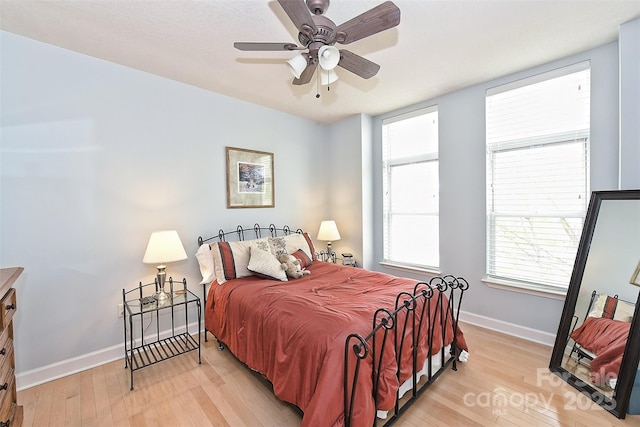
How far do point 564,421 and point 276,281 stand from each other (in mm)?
2266

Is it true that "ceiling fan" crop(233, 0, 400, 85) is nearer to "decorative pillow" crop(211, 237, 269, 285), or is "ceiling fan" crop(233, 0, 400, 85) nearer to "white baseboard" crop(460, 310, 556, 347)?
"decorative pillow" crop(211, 237, 269, 285)

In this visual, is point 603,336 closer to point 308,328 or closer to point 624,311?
point 624,311

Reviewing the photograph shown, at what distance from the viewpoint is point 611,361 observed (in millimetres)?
1898

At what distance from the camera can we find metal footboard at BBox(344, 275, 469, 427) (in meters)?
1.41

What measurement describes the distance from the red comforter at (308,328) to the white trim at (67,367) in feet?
2.75

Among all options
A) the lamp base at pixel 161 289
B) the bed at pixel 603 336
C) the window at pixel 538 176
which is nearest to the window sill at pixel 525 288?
the window at pixel 538 176

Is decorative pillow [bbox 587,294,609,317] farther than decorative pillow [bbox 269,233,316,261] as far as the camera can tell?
No

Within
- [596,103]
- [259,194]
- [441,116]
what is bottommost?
[259,194]

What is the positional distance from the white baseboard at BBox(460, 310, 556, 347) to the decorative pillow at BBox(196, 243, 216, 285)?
293cm

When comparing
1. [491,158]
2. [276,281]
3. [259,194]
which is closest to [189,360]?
[276,281]

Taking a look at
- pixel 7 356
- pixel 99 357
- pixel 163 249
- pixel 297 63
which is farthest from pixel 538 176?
pixel 99 357

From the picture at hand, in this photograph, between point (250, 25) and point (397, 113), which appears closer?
point (250, 25)

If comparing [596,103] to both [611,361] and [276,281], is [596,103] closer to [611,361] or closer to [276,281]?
[611,361]

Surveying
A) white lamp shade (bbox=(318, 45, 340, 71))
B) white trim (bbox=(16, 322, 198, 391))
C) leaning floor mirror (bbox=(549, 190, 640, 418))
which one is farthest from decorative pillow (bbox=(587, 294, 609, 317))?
white trim (bbox=(16, 322, 198, 391))
